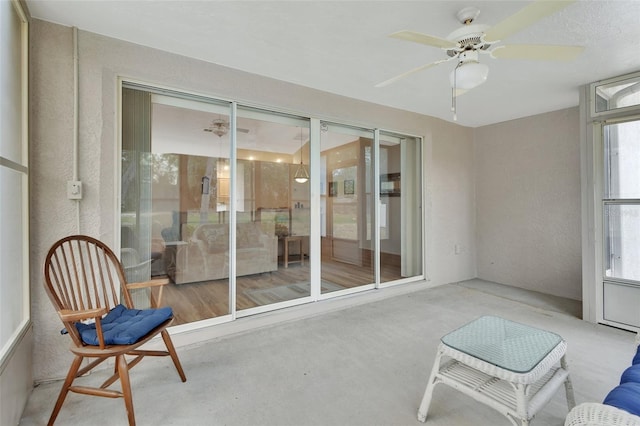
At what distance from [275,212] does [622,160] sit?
3694 millimetres

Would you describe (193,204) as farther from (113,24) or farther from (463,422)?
(463,422)

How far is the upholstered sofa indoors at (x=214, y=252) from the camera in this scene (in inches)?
110

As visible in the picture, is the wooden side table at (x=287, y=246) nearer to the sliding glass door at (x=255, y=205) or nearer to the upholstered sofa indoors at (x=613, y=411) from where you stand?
the sliding glass door at (x=255, y=205)

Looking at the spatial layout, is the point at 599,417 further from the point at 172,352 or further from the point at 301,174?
the point at 301,174

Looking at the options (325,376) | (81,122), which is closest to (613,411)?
(325,376)

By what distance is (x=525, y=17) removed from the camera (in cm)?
139

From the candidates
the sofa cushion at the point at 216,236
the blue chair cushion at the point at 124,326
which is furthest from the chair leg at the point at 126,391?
the sofa cushion at the point at 216,236

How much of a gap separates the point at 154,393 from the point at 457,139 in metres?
4.91

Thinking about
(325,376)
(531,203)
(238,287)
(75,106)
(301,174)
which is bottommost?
(325,376)

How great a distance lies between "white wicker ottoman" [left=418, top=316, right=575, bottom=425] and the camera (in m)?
1.30

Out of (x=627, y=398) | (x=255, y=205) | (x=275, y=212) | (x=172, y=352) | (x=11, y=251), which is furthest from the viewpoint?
(x=275, y=212)

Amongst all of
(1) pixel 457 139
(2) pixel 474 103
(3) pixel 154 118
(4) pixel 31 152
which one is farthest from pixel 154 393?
(1) pixel 457 139

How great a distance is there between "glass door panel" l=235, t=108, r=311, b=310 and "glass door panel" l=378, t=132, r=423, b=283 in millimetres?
1181

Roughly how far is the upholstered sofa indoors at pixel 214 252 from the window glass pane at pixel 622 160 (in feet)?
12.2
